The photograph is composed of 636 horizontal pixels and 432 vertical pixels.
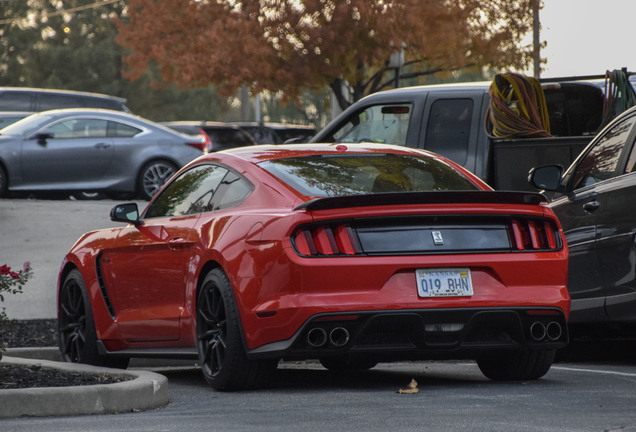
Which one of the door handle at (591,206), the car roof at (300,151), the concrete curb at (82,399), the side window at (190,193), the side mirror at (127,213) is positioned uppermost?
the car roof at (300,151)

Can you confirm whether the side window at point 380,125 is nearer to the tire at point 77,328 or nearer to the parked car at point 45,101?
the tire at point 77,328

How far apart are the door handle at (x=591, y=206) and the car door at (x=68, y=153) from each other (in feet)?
45.7

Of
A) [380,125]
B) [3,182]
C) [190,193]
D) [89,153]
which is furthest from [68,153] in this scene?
[190,193]

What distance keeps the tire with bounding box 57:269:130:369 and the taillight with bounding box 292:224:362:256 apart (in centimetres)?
253

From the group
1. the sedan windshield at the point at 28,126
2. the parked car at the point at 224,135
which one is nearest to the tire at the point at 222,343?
the sedan windshield at the point at 28,126

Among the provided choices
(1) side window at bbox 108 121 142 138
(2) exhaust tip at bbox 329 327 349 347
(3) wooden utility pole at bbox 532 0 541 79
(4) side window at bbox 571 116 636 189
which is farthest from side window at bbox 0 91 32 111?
(2) exhaust tip at bbox 329 327 349 347

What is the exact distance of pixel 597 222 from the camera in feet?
29.6

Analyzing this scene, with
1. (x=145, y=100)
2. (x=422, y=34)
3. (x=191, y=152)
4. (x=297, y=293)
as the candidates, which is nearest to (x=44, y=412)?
(x=297, y=293)

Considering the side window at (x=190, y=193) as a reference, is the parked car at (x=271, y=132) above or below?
below

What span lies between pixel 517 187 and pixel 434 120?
3.72 feet

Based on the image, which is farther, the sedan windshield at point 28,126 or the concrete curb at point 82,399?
the sedan windshield at point 28,126

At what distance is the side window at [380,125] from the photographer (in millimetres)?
11984

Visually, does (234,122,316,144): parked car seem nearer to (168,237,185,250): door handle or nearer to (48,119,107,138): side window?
(48,119,107,138): side window

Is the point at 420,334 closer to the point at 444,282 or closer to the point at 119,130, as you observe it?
the point at 444,282
